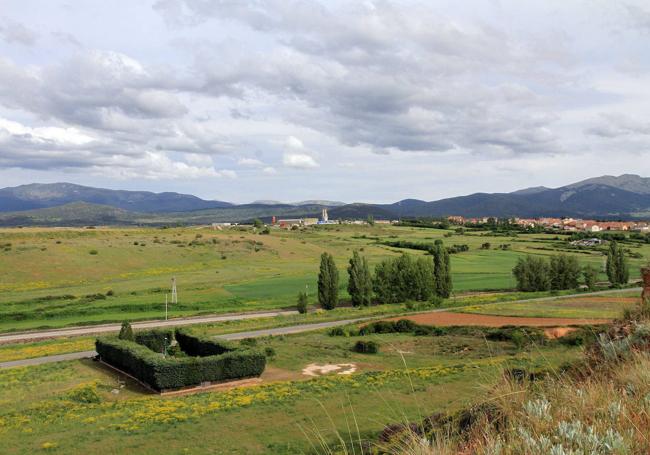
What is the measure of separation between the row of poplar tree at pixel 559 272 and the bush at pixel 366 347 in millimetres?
47875

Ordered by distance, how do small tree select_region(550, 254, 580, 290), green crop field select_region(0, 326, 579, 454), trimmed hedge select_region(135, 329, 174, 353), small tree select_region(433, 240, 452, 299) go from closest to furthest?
green crop field select_region(0, 326, 579, 454) < trimmed hedge select_region(135, 329, 174, 353) < small tree select_region(433, 240, 452, 299) < small tree select_region(550, 254, 580, 290)

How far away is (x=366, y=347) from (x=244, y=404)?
48.5 ft

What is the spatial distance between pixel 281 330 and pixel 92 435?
2966 cm

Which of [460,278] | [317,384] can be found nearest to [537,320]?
[317,384]

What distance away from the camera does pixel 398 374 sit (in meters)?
26.8

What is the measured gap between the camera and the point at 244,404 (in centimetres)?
2278

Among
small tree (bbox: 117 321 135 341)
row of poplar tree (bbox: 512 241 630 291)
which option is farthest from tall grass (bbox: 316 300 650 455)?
row of poplar tree (bbox: 512 241 630 291)

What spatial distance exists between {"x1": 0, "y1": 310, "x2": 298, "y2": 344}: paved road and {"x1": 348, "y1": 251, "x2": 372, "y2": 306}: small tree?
897 cm

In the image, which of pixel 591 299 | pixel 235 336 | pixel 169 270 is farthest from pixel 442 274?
pixel 169 270

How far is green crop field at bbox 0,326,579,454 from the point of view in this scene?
56.3ft

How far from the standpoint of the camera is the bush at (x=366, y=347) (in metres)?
35.8

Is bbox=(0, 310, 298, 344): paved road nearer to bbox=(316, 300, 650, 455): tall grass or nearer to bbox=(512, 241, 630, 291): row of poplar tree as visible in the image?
bbox=(512, 241, 630, 291): row of poplar tree

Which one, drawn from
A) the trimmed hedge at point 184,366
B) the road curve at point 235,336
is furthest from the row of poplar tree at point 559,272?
the trimmed hedge at point 184,366

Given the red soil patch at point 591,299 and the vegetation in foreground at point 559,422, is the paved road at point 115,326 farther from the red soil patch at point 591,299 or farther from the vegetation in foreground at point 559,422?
the vegetation in foreground at point 559,422
